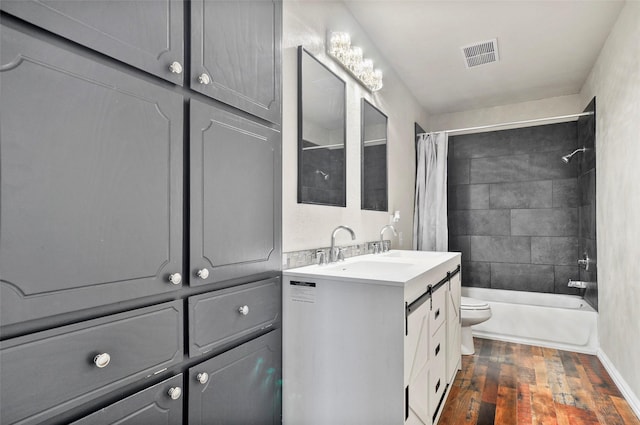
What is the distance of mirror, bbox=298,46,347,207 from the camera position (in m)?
1.87

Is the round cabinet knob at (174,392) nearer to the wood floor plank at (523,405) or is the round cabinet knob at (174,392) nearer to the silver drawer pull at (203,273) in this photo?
the silver drawer pull at (203,273)

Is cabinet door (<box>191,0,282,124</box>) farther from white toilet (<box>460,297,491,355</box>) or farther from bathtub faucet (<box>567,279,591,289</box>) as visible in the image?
bathtub faucet (<box>567,279,591,289</box>)

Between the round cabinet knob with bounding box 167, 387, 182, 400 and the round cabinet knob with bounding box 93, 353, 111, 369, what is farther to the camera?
the round cabinet knob with bounding box 167, 387, 182, 400

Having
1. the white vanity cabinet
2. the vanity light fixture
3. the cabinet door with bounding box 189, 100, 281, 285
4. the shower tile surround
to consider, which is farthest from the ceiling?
the white vanity cabinet

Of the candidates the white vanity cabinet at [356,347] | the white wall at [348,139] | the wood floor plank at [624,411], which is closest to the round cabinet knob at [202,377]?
the white vanity cabinet at [356,347]

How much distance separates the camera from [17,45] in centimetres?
75

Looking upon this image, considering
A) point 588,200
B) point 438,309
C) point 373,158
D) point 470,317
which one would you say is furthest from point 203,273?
point 588,200

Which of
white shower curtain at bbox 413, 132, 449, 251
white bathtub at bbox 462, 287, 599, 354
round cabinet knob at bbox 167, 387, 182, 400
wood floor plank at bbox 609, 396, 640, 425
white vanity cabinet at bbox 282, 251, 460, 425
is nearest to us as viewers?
round cabinet knob at bbox 167, 387, 182, 400

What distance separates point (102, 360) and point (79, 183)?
1.44ft

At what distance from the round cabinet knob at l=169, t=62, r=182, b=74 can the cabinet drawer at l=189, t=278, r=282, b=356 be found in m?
0.71

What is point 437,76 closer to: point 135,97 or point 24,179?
point 135,97

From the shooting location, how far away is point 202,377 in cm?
118

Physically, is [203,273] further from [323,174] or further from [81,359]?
[323,174]

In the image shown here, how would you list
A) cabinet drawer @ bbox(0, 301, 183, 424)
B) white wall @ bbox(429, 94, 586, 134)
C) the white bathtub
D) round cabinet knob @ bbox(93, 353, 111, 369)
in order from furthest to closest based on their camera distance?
white wall @ bbox(429, 94, 586, 134) → the white bathtub → round cabinet knob @ bbox(93, 353, 111, 369) → cabinet drawer @ bbox(0, 301, 183, 424)
